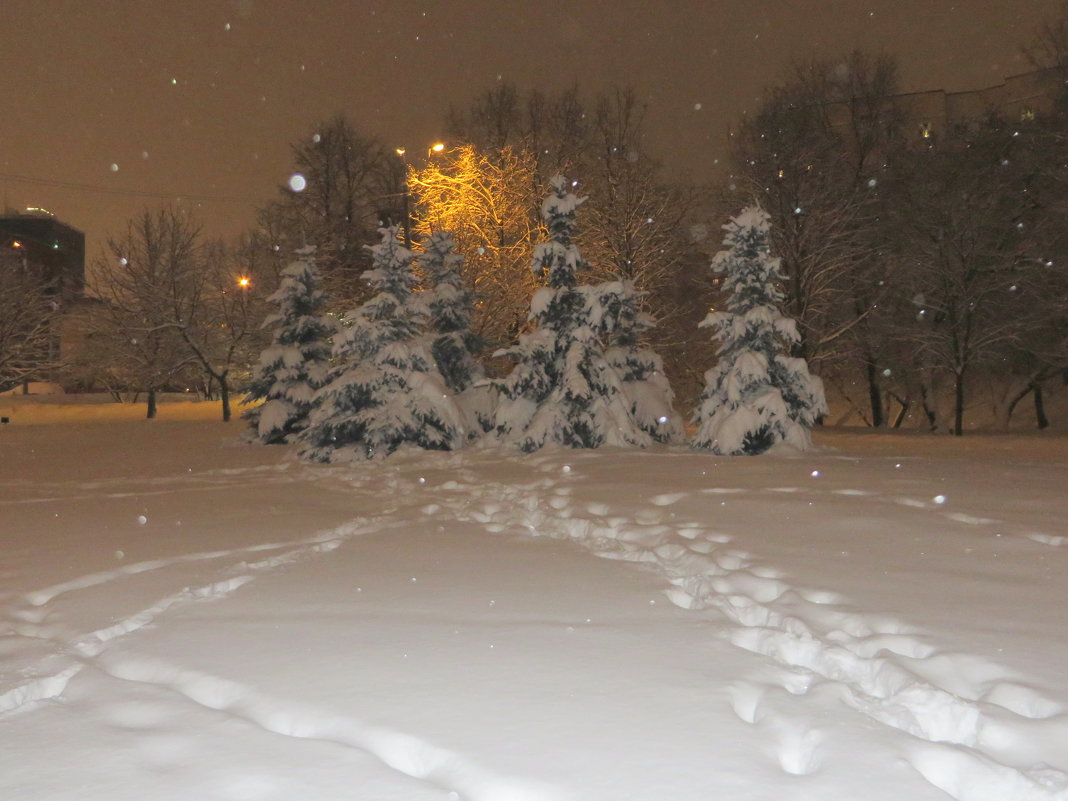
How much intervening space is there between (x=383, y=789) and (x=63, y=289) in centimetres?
5223

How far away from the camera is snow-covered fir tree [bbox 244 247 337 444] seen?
24.1 meters

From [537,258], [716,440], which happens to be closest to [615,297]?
[537,258]

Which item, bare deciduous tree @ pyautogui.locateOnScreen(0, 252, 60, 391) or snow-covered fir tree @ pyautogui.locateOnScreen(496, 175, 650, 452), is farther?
bare deciduous tree @ pyautogui.locateOnScreen(0, 252, 60, 391)

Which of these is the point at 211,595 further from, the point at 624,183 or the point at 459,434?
the point at 624,183

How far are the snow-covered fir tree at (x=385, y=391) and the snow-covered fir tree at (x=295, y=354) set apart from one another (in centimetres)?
525

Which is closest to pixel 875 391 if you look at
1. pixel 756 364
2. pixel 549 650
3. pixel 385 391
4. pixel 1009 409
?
pixel 1009 409

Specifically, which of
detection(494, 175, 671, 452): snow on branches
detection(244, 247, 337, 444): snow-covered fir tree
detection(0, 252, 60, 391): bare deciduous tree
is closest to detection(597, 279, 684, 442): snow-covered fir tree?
detection(494, 175, 671, 452): snow on branches

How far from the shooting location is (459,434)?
18781mm

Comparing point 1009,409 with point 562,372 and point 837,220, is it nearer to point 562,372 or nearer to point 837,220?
point 837,220

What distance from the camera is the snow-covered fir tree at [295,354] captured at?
24.1 m

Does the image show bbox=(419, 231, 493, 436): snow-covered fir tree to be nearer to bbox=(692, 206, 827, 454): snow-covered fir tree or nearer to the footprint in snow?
bbox=(692, 206, 827, 454): snow-covered fir tree

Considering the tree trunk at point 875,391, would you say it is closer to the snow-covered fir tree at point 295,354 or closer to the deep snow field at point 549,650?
the snow-covered fir tree at point 295,354

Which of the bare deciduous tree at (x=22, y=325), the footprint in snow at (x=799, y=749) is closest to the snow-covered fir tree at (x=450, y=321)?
the footprint in snow at (x=799, y=749)

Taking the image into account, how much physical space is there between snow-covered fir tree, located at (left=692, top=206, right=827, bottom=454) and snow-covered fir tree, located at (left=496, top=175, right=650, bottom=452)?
209 centimetres
